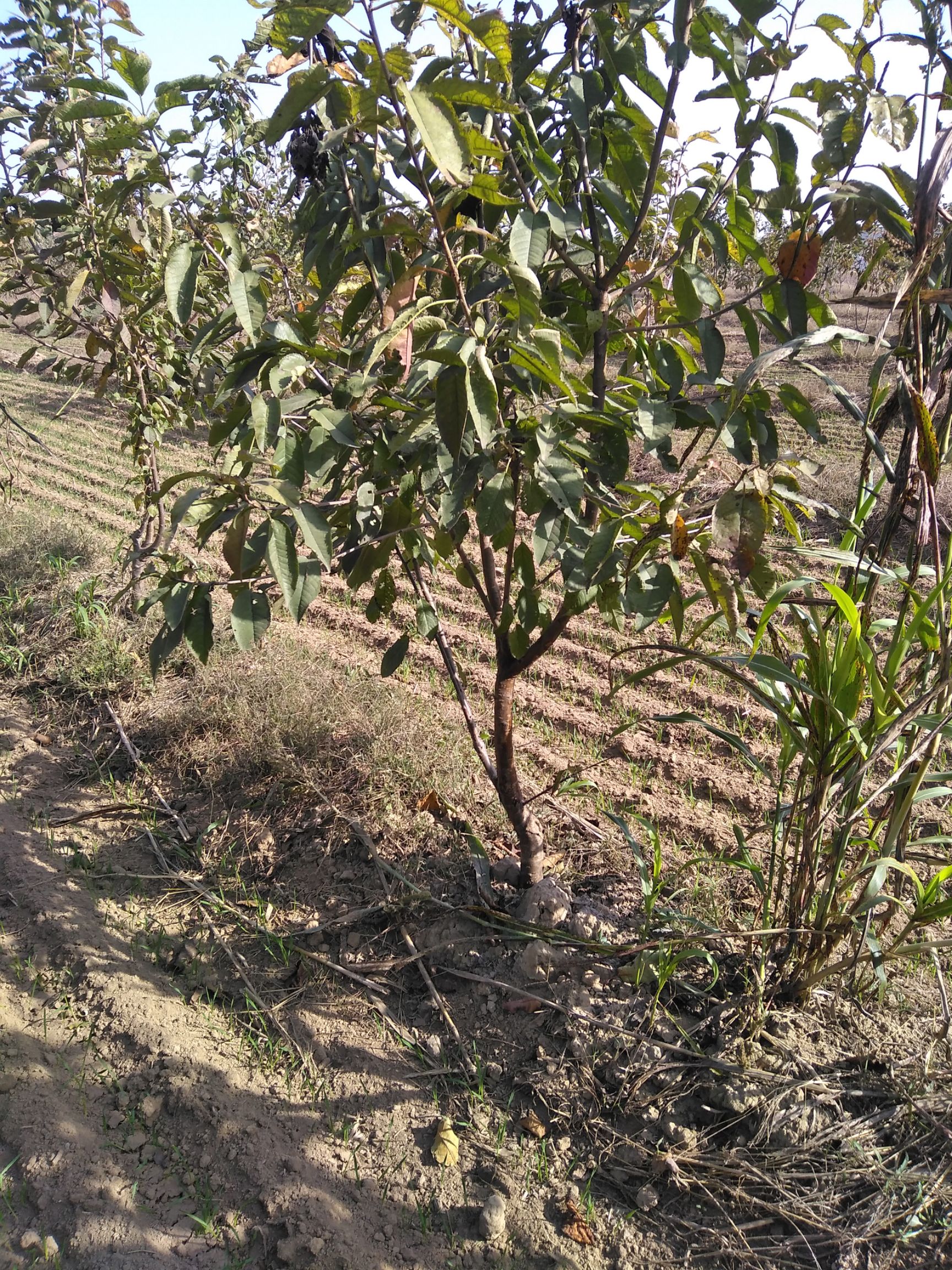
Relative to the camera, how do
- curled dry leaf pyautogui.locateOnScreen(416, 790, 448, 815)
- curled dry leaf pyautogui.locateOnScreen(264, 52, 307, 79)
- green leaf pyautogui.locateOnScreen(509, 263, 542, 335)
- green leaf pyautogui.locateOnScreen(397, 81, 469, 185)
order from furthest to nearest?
curled dry leaf pyautogui.locateOnScreen(416, 790, 448, 815), curled dry leaf pyautogui.locateOnScreen(264, 52, 307, 79), green leaf pyautogui.locateOnScreen(509, 263, 542, 335), green leaf pyautogui.locateOnScreen(397, 81, 469, 185)

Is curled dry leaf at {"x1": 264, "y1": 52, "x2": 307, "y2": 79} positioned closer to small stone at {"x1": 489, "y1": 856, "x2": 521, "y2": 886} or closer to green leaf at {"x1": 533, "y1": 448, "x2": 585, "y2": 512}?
green leaf at {"x1": 533, "y1": 448, "x2": 585, "y2": 512}

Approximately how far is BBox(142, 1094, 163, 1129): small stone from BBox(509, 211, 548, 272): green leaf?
78.9 inches

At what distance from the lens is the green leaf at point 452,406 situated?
4.17 feet

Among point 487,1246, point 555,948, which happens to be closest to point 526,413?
point 555,948

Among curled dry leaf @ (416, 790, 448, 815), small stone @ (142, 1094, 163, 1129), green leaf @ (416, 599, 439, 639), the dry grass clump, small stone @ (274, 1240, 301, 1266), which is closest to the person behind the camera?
small stone @ (274, 1240, 301, 1266)

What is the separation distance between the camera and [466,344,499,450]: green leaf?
1.25m

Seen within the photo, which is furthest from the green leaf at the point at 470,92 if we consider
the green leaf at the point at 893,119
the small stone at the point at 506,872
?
the small stone at the point at 506,872

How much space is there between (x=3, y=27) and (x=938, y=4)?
270 cm

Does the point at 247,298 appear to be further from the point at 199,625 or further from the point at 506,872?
the point at 506,872

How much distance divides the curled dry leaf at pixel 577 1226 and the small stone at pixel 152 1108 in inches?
38.2

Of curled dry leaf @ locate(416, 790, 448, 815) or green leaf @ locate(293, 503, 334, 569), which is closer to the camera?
green leaf @ locate(293, 503, 334, 569)

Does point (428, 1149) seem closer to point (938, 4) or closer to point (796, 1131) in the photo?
point (796, 1131)

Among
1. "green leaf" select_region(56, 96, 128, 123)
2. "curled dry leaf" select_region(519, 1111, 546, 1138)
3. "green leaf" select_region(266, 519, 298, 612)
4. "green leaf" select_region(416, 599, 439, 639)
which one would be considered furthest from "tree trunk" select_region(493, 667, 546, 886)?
"green leaf" select_region(56, 96, 128, 123)

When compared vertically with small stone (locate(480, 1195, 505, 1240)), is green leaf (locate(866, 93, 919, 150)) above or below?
above
